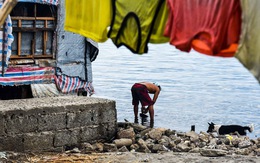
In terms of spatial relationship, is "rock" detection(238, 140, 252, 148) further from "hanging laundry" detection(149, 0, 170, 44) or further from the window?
"hanging laundry" detection(149, 0, 170, 44)

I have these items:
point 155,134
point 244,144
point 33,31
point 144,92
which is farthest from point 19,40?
point 244,144

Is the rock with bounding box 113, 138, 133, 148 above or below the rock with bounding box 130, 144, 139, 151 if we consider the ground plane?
above

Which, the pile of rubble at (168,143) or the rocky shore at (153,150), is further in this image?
the pile of rubble at (168,143)

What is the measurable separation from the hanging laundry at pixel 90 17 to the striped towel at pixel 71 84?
27.4 feet

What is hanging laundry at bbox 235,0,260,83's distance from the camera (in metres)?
4.53

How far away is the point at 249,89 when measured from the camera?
1151 inches

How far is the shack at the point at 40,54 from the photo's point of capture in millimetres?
13477

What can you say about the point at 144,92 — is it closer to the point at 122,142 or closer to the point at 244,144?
the point at 244,144

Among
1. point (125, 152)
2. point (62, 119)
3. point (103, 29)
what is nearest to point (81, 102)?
point (62, 119)

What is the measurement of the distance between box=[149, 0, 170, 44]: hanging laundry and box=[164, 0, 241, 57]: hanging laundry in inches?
4.6

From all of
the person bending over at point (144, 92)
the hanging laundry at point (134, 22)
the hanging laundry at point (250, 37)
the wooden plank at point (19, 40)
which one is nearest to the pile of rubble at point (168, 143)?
the person bending over at point (144, 92)

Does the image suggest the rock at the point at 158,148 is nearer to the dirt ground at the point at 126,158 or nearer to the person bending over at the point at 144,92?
the dirt ground at the point at 126,158

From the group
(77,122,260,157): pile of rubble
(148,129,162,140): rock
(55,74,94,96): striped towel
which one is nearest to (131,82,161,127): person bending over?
(55,74,94,96): striped towel

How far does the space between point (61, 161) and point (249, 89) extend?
20433mm
